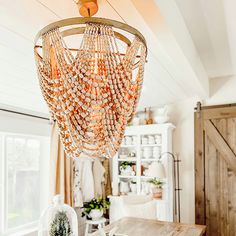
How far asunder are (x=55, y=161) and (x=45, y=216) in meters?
1.91

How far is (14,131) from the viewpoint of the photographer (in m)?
3.62

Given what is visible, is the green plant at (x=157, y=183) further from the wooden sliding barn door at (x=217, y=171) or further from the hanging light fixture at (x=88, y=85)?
the hanging light fixture at (x=88, y=85)

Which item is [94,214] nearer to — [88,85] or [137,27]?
[137,27]

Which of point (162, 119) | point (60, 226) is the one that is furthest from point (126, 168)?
point (60, 226)

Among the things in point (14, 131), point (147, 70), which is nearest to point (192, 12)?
point (147, 70)

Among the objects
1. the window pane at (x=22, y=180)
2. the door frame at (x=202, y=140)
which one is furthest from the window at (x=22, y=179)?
the door frame at (x=202, y=140)

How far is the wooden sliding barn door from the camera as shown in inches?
151

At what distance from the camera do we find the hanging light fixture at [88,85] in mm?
838

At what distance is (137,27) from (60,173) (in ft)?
9.46

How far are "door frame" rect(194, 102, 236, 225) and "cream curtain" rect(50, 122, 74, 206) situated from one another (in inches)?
71.9

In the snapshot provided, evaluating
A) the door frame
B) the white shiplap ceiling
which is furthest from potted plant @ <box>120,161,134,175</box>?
the white shiplap ceiling

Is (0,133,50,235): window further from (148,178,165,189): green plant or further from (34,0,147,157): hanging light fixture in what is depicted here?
(34,0,147,157): hanging light fixture

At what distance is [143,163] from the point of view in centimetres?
468

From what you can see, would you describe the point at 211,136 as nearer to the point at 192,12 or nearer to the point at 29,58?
the point at 192,12
